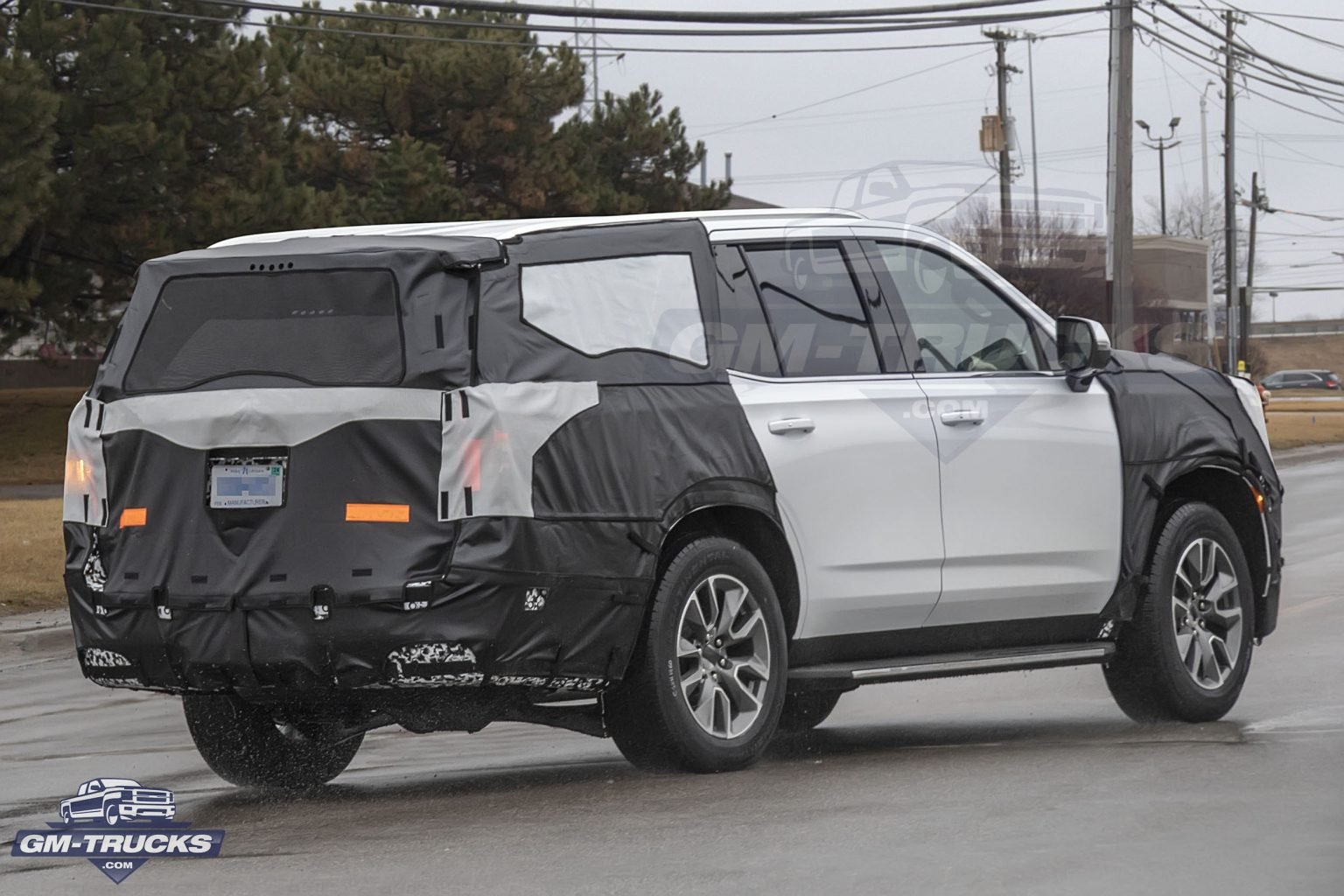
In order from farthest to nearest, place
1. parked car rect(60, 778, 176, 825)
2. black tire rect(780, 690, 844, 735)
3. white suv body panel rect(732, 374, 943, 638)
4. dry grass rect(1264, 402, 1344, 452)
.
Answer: dry grass rect(1264, 402, 1344, 452), black tire rect(780, 690, 844, 735), white suv body panel rect(732, 374, 943, 638), parked car rect(60, 778, 176, 825)

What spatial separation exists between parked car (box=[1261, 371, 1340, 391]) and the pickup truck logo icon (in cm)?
10321

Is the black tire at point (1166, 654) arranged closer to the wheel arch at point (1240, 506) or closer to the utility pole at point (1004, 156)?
the wheel arch at point (1240, 506)

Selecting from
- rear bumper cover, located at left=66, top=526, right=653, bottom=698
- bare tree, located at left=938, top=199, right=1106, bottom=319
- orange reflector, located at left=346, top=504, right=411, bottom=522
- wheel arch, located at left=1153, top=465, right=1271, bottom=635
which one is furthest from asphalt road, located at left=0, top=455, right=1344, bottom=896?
bare tree, located at left=938, top=199, right=1106, bottom=319

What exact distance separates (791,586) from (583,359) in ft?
4.03

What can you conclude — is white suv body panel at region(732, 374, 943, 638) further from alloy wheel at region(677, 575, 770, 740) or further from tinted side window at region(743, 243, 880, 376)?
alloy wheel at region(677, 575, 770, 740)

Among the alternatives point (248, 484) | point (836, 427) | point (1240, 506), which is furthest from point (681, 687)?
point (1240, 506)

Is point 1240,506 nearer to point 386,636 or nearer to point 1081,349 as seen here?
point 1081,349

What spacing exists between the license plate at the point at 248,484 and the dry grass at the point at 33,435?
25.2 meters

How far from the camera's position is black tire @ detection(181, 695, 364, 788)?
783 cm

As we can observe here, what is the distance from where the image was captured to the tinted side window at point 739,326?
7867 millimetres

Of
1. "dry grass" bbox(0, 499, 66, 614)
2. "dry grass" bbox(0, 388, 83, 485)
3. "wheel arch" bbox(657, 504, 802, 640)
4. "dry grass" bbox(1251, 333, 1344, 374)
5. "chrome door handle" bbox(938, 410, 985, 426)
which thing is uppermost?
"chrome door handle" bbox(938, 410, 985, 426)

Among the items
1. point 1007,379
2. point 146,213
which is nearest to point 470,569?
point 1007,379

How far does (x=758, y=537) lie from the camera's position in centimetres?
787

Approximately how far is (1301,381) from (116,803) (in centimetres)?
10479
